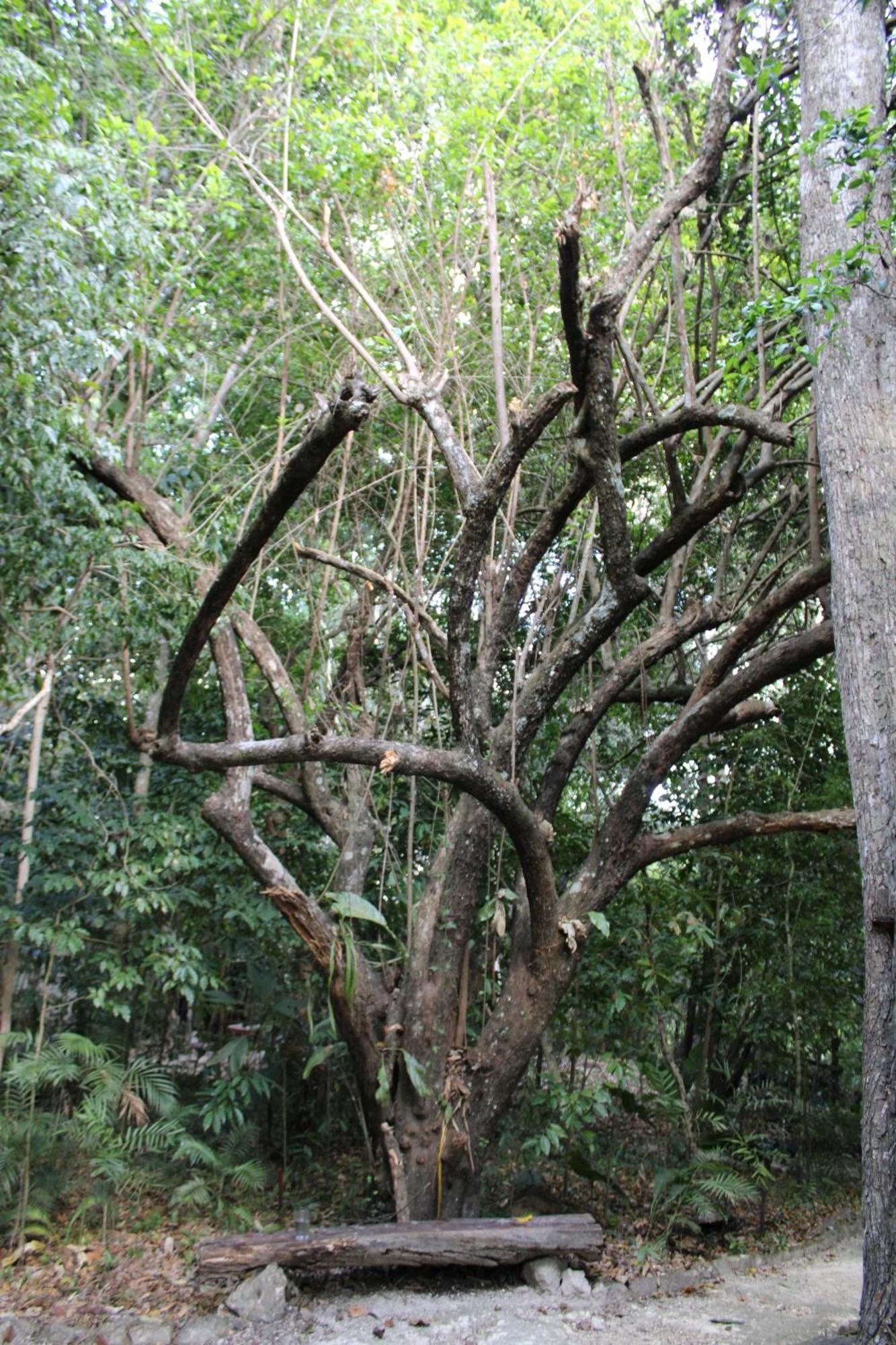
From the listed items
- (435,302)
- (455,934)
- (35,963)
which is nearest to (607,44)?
(435,302)

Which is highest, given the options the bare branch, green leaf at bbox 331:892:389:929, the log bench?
the bare branch

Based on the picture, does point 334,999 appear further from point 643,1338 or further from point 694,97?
point 694,97

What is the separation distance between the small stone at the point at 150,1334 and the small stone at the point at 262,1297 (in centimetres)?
26

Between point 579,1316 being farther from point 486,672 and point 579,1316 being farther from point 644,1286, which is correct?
point 486,672

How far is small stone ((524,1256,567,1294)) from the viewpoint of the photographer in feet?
15.1

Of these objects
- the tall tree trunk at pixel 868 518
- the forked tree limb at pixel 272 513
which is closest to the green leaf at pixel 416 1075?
the forked tree limb at pixel 272 513

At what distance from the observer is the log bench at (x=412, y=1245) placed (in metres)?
4.39

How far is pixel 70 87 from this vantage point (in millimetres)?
5605

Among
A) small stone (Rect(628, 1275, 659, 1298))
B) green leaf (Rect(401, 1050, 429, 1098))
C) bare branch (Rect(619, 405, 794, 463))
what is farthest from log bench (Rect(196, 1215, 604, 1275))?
bare branch (Rect(619, 405, 794, 463))

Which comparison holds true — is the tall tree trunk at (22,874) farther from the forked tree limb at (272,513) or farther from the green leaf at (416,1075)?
the green leaf at (416,1075)

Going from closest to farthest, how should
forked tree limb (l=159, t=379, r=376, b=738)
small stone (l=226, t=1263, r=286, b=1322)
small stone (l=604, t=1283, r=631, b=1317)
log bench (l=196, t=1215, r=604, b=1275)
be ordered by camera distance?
forked tree limb (l=159, t=379, r=376, b=738) < small stone (l=226, t=1263, r=286, b=1322) < log bench (l=196, t=1215, r=604, b=1275) < small stone (l=604, t=1283, r=631, b=1317)

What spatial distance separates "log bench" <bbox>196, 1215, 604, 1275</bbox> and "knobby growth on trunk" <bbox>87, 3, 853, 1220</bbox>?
29 cm

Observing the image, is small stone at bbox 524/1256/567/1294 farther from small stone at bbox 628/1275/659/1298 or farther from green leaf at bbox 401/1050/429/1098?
green leaf at bbox 401/1050/429/1098

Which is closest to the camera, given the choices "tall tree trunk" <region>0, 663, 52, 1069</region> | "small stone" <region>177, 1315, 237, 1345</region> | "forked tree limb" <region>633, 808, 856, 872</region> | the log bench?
"small stone" <region>177, 1315, 237, 1345</region>
